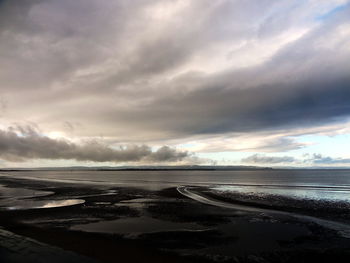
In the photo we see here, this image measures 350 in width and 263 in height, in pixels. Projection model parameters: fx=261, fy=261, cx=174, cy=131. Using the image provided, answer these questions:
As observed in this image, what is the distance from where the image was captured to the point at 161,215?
22.2 metres

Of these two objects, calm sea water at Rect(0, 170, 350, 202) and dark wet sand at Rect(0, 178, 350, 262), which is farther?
calm sea water at Rect(0, 170, 350, 202)

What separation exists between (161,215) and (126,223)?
4.02 metres

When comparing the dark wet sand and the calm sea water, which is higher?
the dark wet sand

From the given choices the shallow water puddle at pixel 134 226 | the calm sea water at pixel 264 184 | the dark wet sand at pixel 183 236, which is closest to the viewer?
the dark wet sand at pixel 183 236

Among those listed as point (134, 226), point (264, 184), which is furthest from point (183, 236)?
point (264, 184)

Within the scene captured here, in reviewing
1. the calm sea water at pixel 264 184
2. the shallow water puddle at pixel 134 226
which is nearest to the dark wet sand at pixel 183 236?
the shallow water puddle at pixel 134 226

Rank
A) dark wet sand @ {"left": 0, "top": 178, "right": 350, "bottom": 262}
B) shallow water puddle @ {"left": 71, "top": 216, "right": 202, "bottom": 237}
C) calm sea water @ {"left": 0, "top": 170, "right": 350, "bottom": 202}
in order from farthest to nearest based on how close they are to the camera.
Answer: calm sea water @ {"left": 0, "top": 170, "right": 350, "bottom": 202}
shallow water puddle @ {"left": 71, "top": 216, "right": 202, "bottom": 237}
dark wet sand @ {"left": 0, "top": 178, "right": 350, "bottom": 262}

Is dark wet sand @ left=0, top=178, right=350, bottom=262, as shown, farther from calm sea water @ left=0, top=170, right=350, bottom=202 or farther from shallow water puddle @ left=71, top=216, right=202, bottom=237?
calm sea water @ left=0, top=170, right=350, bottom=202

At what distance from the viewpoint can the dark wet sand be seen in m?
12.3

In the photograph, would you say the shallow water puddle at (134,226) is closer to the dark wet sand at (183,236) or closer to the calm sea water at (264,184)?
the dark wet sand at (183,236)

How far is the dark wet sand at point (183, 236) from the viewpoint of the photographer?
40.4 feet

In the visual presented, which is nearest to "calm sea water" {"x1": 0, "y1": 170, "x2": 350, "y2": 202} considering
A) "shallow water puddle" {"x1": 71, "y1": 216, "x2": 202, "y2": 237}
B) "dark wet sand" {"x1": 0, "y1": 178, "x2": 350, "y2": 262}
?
"dark wet sand" {"x1": 0, "y1": 178, "x2": 350, "y2": 262}

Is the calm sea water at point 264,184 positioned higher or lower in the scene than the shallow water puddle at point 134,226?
lower

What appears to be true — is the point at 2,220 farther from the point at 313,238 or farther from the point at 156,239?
the point at 313,238
